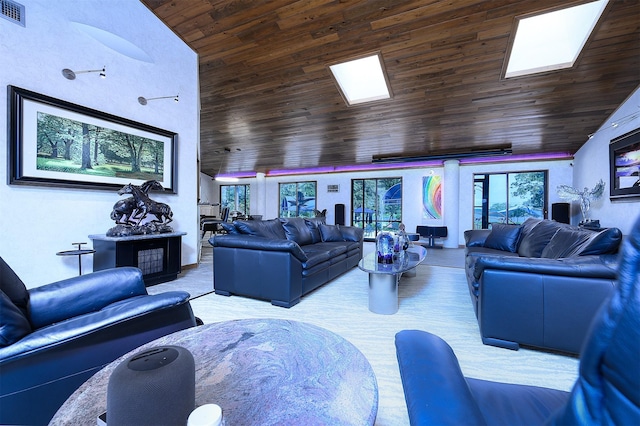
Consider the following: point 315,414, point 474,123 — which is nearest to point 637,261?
point 315,414

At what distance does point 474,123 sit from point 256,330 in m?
6.04

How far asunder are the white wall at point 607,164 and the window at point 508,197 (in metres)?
1.09

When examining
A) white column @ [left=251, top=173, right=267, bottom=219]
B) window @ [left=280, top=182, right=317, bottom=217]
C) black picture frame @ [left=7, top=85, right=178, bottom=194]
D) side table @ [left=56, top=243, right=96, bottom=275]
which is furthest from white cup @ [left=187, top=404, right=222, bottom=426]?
white column @ [left=251, top=173, right=267, bottom=219]

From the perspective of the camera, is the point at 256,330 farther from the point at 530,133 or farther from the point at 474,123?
the point at 530,133

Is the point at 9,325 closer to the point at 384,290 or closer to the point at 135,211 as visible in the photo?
the point at 384,290

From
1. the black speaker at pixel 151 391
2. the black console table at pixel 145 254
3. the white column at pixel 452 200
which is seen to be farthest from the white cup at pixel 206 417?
the white column at pixel 452 200

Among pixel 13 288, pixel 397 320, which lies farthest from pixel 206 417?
pixel 397 320

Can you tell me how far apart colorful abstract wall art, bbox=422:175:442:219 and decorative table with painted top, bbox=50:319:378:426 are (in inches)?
305

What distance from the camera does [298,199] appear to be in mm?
10359

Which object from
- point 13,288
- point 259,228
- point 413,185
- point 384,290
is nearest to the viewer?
point 13,288

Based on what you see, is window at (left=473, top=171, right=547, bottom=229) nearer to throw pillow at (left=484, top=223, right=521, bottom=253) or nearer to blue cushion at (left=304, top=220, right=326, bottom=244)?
throw pillow at (left=484, top=223, right=521, bottom=253)

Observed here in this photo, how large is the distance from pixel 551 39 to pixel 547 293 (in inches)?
161

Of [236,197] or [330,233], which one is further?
[236,197]

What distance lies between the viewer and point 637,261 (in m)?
0.34
